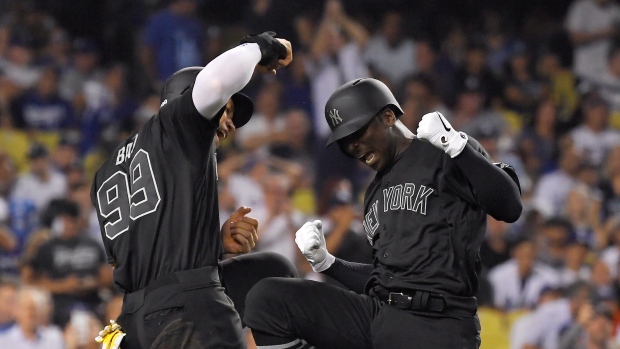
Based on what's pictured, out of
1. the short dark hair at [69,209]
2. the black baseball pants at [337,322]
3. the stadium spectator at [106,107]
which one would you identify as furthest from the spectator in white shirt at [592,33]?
the black baseball pants at [337,322]

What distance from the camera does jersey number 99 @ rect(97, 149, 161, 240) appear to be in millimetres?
3910

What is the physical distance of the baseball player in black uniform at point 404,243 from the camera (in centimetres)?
385

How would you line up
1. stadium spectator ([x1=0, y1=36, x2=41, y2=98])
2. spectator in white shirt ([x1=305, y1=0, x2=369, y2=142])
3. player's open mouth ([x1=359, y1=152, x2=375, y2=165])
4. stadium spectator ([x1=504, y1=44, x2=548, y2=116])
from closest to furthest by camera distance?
player's open mouth ([x1=359, y1=152, x2=375, y2=165]) < spectator in white shirt ([x1=305, y1=0, x2=369, y2=142]) < stadium spectator ([x1=0, y1=36, x2=41, y2=98]) < stadium spectator ([x1=504, y1=44, x2=548, y2=116])

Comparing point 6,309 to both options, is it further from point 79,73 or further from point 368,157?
point 368,157

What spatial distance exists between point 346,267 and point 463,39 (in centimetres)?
785

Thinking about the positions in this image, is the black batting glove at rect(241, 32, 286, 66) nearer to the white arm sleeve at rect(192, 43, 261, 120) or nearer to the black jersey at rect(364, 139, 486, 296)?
the white arm sleeve at rect(192, 43, 261, 120)

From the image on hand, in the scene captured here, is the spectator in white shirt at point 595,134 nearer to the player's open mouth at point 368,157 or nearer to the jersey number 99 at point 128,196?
the player's open mouth at point 368,157

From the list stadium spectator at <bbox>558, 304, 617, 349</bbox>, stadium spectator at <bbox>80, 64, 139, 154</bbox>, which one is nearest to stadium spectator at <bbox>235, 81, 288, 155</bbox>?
stadium spectator at <bbox>80, 64, 139, 154</bbox>

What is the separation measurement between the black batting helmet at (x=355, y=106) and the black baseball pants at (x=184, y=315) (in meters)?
0.79

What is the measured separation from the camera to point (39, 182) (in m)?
9.38

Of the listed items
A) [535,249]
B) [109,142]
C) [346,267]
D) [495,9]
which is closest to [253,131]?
[109,142]

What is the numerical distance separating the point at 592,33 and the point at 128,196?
29.2ft

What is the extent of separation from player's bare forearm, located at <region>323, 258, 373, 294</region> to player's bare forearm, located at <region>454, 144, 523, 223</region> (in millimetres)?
802

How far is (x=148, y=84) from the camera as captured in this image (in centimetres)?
1095
